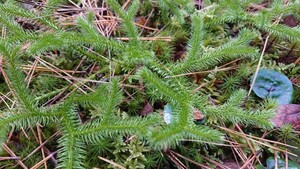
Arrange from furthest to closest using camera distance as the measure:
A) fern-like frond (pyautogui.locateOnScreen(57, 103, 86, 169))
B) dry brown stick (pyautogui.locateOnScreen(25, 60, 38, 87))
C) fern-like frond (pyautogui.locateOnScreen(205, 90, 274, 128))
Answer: dry brown stick (pyautogui.locateOnScreen(25, 60, 38, 87)) < fern-like frond (pyautogui.locateOnScreen(205, 90, 274, 128)) < fern-like frond (pyautogui.locateOnScreen(57, 103, 86, 169))

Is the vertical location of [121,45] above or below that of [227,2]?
below

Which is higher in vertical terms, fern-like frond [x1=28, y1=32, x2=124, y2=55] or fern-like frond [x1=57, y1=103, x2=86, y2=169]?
fern-like frond [x1=28, y1=32, x2=124, y2=55]

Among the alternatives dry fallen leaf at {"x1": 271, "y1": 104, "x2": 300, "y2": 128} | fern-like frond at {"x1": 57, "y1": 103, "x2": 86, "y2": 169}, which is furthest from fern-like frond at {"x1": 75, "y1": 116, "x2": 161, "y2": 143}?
dry fallen leaf at {"x1": 271, "y1": 104, "x2": 300, "y2": 128}

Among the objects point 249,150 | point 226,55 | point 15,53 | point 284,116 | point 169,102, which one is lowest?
point 249,150

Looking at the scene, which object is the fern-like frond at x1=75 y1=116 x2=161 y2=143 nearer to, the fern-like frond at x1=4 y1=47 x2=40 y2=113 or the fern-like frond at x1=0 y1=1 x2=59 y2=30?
the fern-like frond at x1=4 y1=47 x2=40 y2=113

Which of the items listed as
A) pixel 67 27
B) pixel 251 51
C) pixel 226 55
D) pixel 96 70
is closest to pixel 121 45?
pixel 96 70

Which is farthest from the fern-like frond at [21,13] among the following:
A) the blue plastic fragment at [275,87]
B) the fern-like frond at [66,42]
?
the blue plastic fragment at [275,87]

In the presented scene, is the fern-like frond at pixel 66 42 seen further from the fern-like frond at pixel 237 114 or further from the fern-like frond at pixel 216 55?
the fern-like frond at pixel 237 114

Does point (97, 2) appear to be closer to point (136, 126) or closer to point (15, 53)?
point (15, 53)
